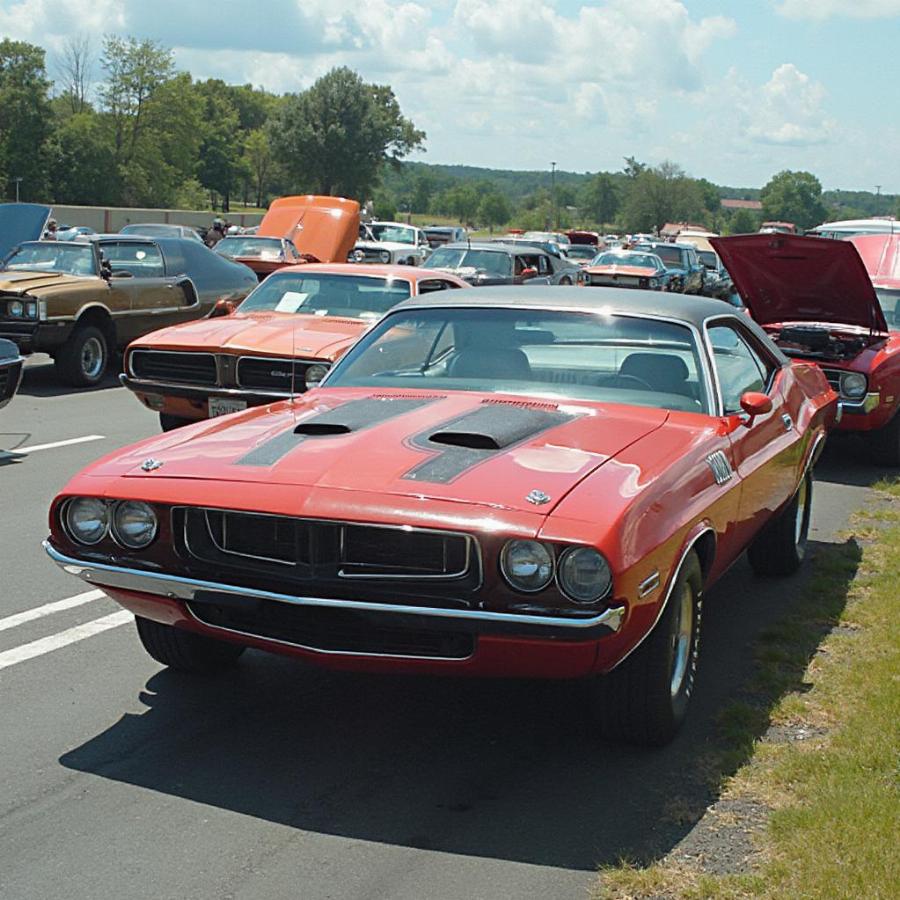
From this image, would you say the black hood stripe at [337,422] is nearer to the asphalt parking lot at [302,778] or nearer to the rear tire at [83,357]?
the asphalt parking lot at [302,778]

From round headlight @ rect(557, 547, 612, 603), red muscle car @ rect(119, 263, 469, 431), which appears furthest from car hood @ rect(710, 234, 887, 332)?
round headlight @ rect(557, 547, 612, 603)

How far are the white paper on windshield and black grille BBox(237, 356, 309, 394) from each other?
1481mm

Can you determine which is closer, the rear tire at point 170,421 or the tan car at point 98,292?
the rear tire at point 170,421

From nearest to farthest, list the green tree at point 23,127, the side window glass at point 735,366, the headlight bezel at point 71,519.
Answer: the headlight bezel at point 71,519, the side window glass at point 735,366, the green tree at point 23,127

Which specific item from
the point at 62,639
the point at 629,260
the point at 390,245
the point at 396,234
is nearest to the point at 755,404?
the point at 62,639

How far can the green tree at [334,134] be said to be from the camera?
89000mm

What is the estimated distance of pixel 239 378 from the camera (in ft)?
33.1

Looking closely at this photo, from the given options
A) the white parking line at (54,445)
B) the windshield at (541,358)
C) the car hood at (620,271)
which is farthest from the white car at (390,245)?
the windshield at (541,358)

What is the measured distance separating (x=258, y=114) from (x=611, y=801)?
17132 cm

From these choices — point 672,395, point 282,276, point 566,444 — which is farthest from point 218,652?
point 282,276

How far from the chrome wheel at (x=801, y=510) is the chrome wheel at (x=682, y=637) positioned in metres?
2.47

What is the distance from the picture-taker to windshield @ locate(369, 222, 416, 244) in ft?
137

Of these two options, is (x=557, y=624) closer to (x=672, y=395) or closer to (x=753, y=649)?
(x=672, y=395)

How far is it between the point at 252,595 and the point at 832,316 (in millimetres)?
7839
